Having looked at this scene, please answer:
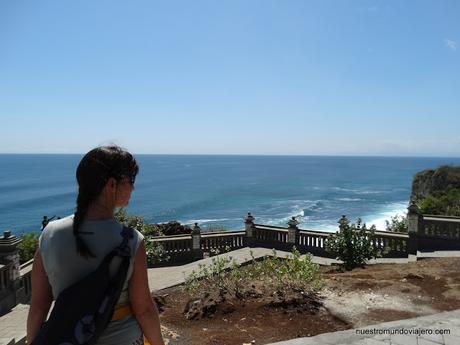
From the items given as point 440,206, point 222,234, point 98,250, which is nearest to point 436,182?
point 440,206

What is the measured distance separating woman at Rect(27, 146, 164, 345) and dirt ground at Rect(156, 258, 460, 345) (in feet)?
13.1

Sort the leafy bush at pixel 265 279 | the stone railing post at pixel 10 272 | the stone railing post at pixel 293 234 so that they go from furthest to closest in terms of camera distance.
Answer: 1. the stone railing post at pixel 293 234
2. the stone railing post at pixel 10 272
3. the leafy bush at pixel 265 279

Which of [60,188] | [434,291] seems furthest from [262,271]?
[60,188]

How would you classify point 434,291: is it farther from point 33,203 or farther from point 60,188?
point 60,188

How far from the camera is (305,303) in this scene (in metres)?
6.95

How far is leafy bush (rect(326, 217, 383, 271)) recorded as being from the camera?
11531 mm

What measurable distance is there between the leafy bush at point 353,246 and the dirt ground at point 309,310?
275 cm

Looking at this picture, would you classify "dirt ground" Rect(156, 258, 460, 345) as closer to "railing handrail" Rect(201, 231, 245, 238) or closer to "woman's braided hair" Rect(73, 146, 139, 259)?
"woman's braided hair" Rect(73, 146, 139, 259)

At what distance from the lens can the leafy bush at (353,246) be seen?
11.5m

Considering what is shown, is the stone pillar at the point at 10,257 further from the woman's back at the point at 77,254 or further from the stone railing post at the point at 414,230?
the stone railing post at the point at 414,230

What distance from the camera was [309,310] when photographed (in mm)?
6730

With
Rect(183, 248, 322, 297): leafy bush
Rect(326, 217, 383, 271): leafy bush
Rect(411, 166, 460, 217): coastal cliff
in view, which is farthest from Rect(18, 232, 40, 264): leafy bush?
Rect(411, 166, 460, 217): coastal cliff

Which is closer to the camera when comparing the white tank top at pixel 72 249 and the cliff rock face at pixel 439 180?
the white tank top at pixel 72 249

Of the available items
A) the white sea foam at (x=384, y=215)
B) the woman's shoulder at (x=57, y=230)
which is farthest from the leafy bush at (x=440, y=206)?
the woman's shoulder at (x=57, y=230)
